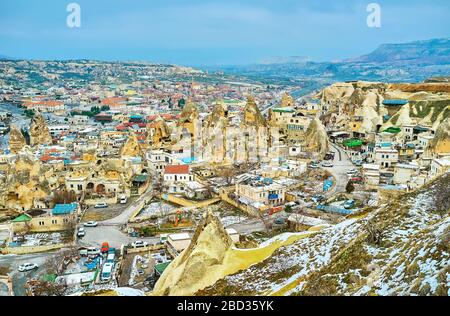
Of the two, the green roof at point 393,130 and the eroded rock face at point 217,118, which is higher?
the eroded rock face at point 217,118

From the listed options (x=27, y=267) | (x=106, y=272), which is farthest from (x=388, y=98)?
(x=27, y=267)

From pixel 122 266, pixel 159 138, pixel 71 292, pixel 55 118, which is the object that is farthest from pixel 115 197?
pixel 55 118

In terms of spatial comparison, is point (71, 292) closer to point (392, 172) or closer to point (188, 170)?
point (188, 170)

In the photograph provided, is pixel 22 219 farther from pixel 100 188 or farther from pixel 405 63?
pixel 405 63

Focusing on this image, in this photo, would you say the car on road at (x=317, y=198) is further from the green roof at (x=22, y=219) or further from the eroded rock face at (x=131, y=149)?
the eroded rock face at (x=131, y=149)

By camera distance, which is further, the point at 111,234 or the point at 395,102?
the point at 395,102

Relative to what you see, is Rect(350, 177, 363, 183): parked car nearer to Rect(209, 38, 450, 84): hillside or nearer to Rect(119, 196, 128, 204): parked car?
Rect(119, 196, 128, 204): parked car

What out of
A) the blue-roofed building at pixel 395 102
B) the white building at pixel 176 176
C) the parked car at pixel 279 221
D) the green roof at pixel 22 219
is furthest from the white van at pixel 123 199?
the blue-roofed building at pixel 395 102
